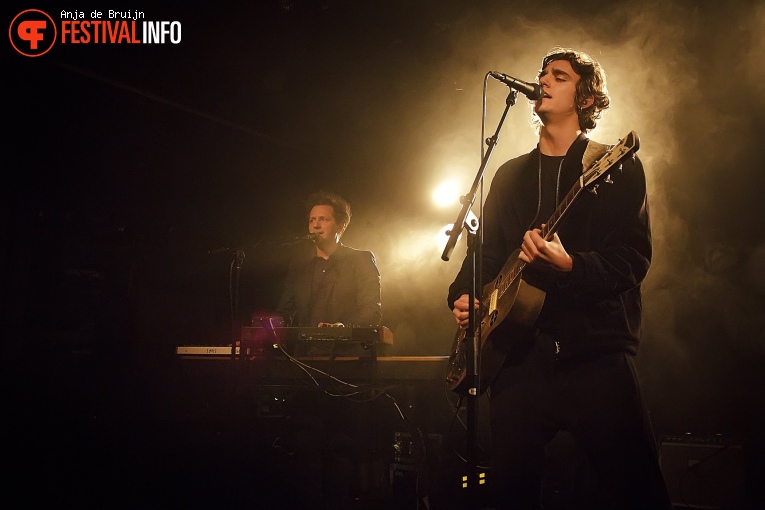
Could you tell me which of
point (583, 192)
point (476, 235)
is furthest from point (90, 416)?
point (583, 192)

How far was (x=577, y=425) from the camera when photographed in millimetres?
1948

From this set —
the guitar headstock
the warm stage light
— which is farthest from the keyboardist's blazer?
the guitar headstock

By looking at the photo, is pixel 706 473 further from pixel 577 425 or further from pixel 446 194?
pixel 446 194

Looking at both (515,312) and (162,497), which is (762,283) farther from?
(162,497)

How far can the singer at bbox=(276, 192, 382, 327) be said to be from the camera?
5238 mm

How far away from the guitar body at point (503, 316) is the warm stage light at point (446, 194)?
3.65 metres

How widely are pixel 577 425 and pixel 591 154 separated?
3.30 feet

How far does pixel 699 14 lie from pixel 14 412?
6352 millimetres

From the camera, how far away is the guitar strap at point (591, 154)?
7.32 ft

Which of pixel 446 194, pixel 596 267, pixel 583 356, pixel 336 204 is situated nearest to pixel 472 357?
pixel 583 356

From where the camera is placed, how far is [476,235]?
2.34 m

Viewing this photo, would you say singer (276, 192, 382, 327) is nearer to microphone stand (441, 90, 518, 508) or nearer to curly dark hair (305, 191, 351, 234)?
curly dark hair (305, 191, 351, 234)

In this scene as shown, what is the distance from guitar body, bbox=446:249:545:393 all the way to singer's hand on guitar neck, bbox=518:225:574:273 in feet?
0.36

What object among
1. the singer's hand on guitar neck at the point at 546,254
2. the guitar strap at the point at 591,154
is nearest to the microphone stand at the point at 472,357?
the singer's hand on guitar neck at the point at 546,254
